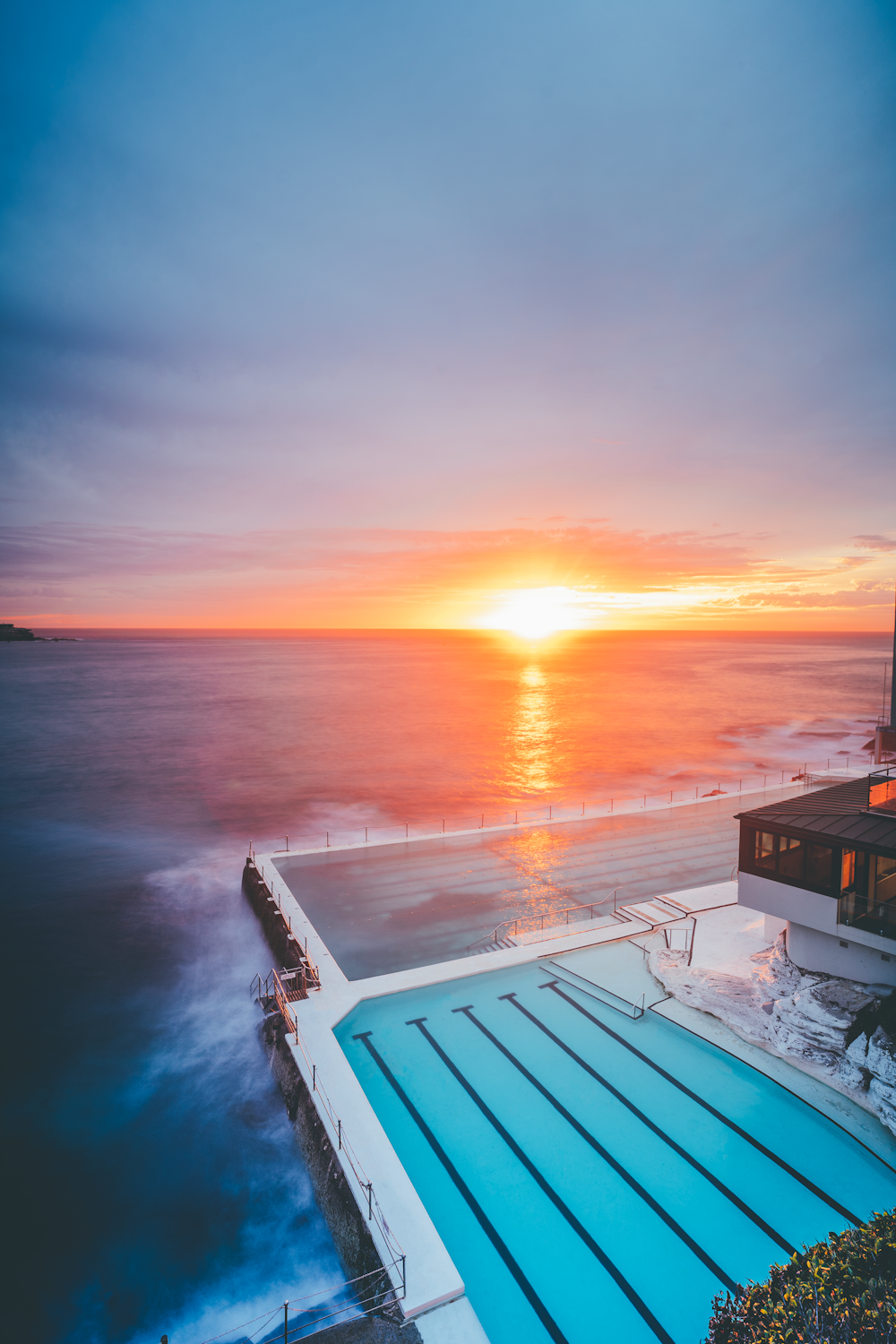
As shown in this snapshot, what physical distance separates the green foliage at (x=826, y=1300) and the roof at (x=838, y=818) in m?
5.21

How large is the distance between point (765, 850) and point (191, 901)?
18.7 m

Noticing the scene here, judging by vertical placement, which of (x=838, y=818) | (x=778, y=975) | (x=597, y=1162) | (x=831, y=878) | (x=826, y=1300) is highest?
(x=838, y=818)

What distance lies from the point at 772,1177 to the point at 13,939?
813 inches

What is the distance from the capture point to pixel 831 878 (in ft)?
33.6

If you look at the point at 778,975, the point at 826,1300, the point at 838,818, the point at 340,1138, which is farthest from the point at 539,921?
the point at 826,1300

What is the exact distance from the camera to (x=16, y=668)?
370 ft

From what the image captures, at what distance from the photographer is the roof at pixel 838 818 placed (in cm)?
1011

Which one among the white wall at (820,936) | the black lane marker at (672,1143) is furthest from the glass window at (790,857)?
the black lane marker at (672,1143)

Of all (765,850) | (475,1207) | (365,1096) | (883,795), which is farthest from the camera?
(883,795)

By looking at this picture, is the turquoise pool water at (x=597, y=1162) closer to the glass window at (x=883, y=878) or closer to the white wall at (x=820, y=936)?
the white wall at (x=820, y=936)

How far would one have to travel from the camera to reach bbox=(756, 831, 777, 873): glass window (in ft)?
36.3

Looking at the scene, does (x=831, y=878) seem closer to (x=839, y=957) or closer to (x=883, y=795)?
(x=839, y=957)

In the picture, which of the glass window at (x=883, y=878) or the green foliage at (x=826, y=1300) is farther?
the glass window at (x=883, y=878)

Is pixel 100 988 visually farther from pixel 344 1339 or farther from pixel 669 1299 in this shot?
pixel 669 1299
